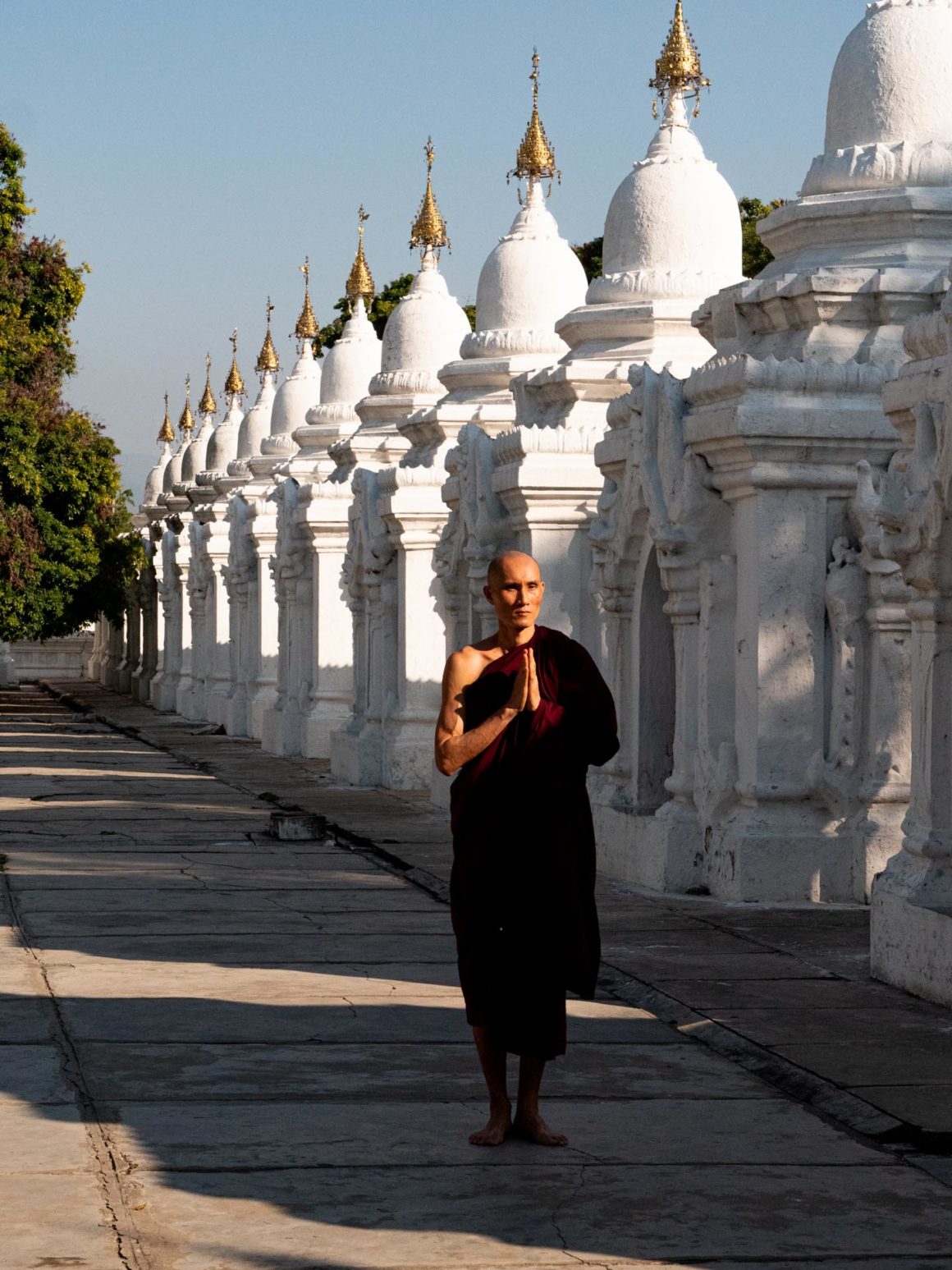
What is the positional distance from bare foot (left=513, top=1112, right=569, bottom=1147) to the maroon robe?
0.19m

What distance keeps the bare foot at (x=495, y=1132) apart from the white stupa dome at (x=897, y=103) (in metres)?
7.05

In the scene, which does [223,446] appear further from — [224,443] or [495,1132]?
[495,1132]

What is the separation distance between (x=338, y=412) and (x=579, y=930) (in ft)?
65.6

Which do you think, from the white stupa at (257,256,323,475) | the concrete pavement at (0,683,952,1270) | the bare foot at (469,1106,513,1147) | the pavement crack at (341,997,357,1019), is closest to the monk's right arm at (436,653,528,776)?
the bare foot at (469,1106,513,1147)

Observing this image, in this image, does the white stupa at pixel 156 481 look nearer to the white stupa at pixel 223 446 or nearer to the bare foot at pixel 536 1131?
the white stupa at pixel 223 446

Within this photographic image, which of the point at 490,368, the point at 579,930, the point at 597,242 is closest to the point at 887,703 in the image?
the point at 579,930

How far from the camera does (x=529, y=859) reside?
6.33m

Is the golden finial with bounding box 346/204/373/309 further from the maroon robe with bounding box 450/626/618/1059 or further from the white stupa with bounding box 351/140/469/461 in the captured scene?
the maroon robe with bounding box 450/626/618/1059

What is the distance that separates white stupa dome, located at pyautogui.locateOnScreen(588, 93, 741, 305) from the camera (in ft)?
48.2

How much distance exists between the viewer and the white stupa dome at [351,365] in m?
26.0

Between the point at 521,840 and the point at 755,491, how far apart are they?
5.25 meters

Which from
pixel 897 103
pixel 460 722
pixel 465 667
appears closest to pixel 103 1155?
pixel 460 722

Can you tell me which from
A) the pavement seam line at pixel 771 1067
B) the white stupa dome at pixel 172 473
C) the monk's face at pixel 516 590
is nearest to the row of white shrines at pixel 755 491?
the monk's face at pixel 516 590

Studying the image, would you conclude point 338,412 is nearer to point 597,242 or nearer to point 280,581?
point 280,581
